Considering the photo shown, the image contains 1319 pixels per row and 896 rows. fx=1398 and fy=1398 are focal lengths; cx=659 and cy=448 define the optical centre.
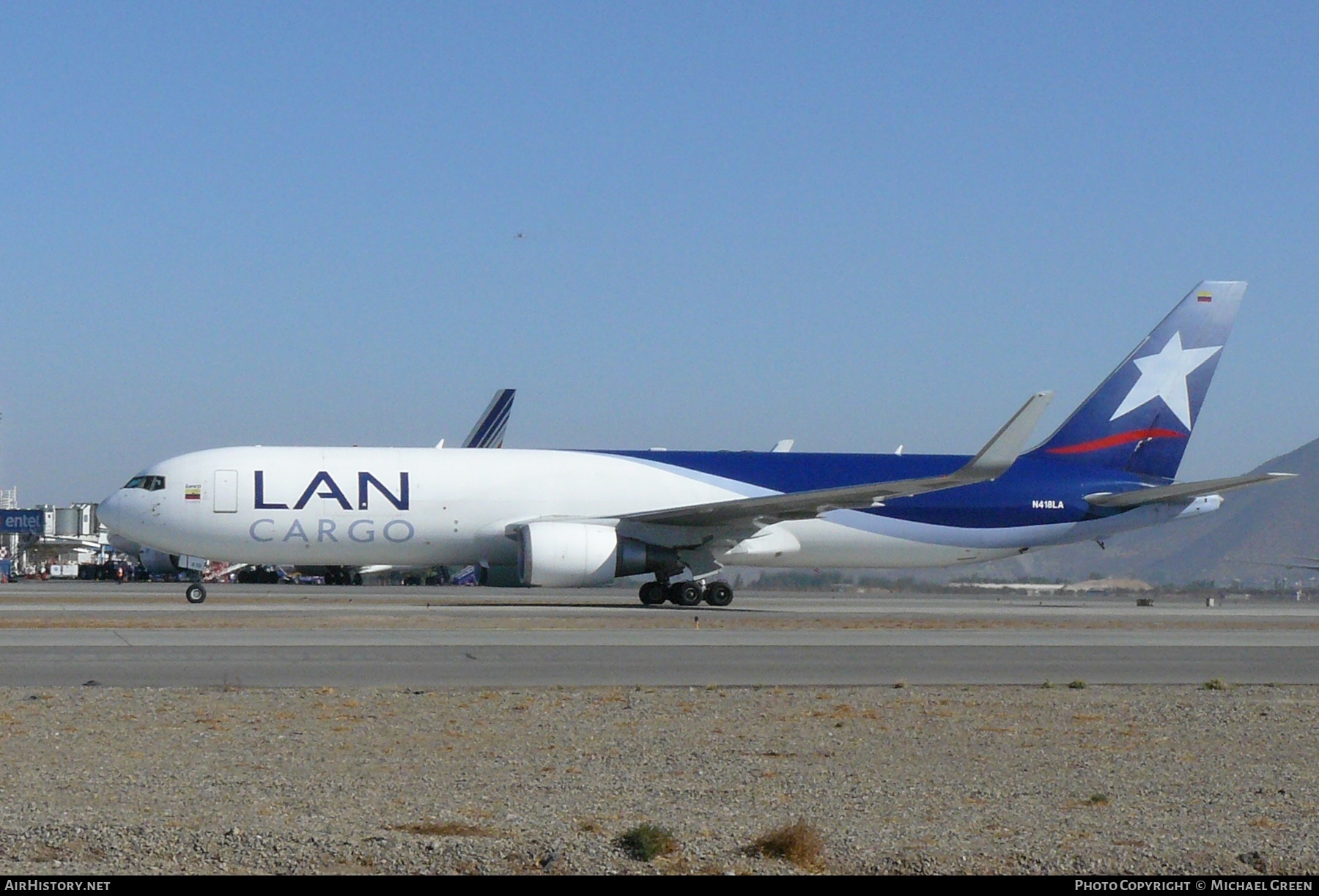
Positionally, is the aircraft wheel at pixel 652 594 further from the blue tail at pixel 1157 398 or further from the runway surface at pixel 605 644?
the blue tail at pixel 1157 398

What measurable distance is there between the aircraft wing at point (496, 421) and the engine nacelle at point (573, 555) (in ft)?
90.5

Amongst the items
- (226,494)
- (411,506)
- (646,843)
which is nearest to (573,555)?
(411,506)

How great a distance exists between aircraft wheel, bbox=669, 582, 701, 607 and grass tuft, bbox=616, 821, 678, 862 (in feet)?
84.8

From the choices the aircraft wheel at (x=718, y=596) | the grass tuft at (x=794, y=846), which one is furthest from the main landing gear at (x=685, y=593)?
the grass tuft at (x=794, y=846)

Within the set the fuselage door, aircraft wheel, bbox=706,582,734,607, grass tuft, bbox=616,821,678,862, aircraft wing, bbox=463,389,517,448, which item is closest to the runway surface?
aircraft wheel, bbox=706,582,734,607

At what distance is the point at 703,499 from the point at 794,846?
88.1 ft

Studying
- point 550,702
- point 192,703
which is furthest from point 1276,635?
point 192,703

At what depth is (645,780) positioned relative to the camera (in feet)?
30.1

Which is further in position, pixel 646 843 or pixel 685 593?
pixel 685 593

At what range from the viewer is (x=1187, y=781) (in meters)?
9.36

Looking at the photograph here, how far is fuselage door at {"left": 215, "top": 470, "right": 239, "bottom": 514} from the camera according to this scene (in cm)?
3131

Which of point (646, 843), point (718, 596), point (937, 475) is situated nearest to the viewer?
point (646, 843)

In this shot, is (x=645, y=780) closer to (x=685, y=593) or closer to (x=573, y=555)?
(x=573, y=555)

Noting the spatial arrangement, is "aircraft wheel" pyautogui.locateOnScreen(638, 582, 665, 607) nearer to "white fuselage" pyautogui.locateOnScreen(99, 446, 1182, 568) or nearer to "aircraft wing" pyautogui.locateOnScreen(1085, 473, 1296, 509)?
"white fuselage" pyautogui.locateOnScreen(99, 446, 1182, 568)
